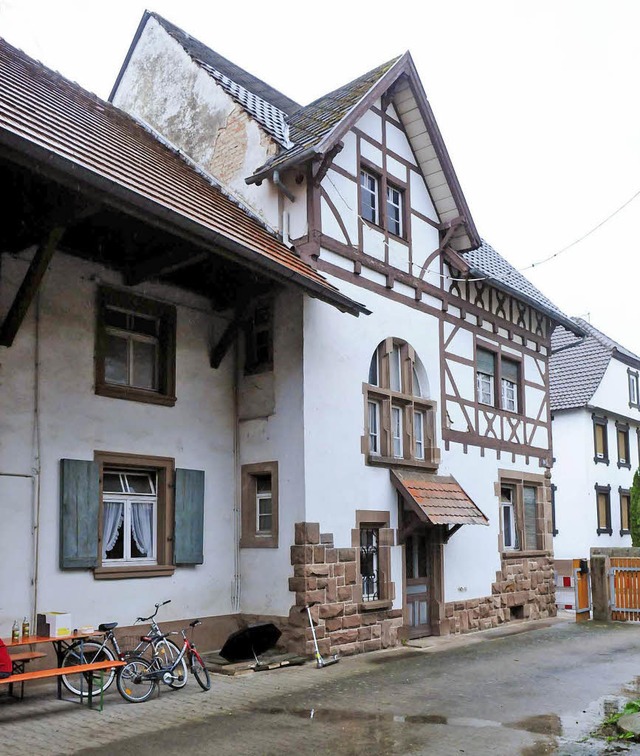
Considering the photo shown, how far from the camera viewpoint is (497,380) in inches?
693

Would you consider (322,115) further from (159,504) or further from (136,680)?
(136,680)

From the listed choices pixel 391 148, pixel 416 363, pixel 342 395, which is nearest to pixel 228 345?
pixel 342 395

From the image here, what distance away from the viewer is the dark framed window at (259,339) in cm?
1290

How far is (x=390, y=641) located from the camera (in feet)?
43.6

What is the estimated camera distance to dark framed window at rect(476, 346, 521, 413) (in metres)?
17.2

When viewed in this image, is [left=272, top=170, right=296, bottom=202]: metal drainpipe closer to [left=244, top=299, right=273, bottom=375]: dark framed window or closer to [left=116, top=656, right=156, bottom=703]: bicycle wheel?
[left=244, top=299, right=273, bottom=375]: dark framed window

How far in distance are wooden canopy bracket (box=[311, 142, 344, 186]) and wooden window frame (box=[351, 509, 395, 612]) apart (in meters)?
4.88

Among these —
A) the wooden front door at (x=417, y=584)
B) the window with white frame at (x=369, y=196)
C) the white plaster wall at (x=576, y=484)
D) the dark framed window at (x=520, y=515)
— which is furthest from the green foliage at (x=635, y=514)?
the window with white frame at (x=369, y=196)

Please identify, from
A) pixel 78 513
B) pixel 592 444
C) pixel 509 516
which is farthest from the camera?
pixel 592 444

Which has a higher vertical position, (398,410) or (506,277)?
(506,277)

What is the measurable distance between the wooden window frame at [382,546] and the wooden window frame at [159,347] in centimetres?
335

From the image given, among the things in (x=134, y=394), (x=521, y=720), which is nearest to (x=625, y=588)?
(x=521, y=720)

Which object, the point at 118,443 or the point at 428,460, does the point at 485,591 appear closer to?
the point at 428,460

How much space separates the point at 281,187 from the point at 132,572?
5872mm
